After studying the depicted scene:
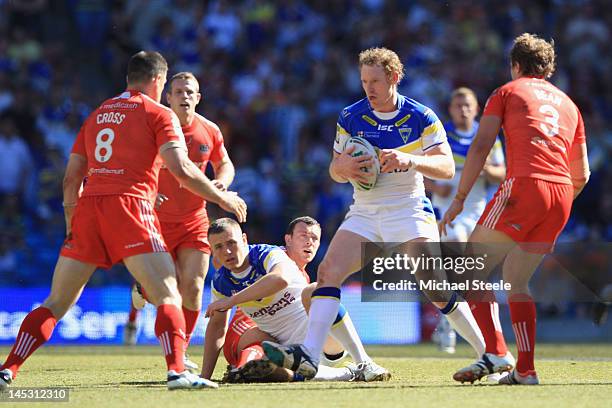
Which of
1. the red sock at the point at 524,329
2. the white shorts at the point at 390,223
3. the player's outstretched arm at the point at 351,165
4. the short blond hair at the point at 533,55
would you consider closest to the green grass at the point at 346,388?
the red sock at the point at 524,329

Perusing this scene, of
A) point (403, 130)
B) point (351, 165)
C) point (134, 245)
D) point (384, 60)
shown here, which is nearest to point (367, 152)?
point (351, 165)

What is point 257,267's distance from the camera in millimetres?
8453

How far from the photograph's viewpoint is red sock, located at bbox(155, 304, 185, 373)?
723 centimetres

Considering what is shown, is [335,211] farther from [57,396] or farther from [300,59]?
[57,396]

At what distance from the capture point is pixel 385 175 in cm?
805

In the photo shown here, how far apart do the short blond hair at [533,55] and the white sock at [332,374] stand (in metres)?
2.68

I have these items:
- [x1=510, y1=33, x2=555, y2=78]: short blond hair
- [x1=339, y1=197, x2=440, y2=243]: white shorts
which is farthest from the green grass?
[x1=510, y1=33, x2=555, y2=78]: short blond hair

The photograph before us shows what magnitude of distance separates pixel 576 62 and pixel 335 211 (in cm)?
629

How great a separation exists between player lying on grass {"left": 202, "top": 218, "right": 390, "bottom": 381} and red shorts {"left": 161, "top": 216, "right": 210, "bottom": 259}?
1.17 metres

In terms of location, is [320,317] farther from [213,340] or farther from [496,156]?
[496,156]

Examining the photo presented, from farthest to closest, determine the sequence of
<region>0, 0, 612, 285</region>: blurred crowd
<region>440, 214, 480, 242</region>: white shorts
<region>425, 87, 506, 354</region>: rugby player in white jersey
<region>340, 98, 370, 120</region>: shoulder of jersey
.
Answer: <region>0, 0, 612, 285</region>: blurred crowd, <region>440, 214, 480, 242</region>: white shorts, <region>425, 87, 506, 354</region>: rugby player in white jersey, <region>340, 98, 370, 120</region>: shoulder of jersey

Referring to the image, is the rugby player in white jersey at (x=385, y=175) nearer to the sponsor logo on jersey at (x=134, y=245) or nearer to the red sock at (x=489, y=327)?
the red sock at (x=489, y=327)

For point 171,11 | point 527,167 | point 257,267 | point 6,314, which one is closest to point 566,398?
point 527,167

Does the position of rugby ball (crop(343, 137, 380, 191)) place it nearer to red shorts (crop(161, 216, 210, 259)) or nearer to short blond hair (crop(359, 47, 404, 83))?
short blond hair (crop(359, 47, 404, 83))
